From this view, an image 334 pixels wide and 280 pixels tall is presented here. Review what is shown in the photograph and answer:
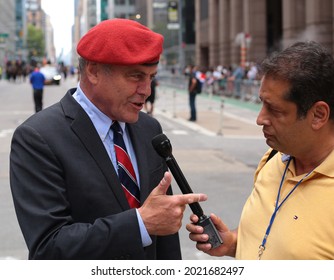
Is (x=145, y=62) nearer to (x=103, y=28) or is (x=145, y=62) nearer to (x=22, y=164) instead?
(x=103, y=28)

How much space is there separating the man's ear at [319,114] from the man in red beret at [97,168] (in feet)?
1.65

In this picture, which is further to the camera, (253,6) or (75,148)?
(253,6)

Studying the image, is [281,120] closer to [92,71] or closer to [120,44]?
[120,44]

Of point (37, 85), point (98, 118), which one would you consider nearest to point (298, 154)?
point (98, 118)

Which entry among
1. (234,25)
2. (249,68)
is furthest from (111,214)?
(234,25)

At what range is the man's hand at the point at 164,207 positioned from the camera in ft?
8.05

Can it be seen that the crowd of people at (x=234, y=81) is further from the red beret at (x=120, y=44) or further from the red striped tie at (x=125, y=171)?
the red beret at (x=120, y=44)

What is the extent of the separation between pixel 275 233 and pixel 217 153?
522 inches

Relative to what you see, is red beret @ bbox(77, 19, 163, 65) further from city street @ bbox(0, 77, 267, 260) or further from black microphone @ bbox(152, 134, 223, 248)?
city street @ bbox(0, 77, 267, 260)

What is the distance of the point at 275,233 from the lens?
8.23 ft

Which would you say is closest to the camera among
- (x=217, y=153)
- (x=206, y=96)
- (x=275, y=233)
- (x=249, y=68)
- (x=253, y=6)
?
(x=275, y=233)

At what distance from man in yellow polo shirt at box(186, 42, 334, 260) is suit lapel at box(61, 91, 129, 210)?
1.07ft
